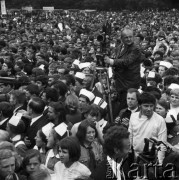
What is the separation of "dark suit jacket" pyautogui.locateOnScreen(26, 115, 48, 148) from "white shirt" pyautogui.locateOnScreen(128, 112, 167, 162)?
131 cm

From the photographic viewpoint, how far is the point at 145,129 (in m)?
5.30

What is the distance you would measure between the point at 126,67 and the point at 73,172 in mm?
2904

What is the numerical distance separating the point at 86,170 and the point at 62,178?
23 centimetres

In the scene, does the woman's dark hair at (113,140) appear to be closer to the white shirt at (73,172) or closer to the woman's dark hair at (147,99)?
the white shirt at (73,172)

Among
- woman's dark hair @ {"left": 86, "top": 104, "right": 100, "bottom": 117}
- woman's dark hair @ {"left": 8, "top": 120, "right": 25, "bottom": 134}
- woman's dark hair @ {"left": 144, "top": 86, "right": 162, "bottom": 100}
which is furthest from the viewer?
woman's dark hair @ {"left": 144, "top": 86, "right": 162, "bottom": 100}

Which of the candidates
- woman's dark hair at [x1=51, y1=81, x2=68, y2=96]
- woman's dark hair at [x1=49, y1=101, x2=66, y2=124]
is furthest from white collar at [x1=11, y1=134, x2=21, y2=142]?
woman's dark hair at [x1=51, y1=81, x2=68, y2=96]

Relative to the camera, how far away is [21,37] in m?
17.5

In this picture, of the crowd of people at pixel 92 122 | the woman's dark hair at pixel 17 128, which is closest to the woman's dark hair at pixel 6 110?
the crowd of people at pixel 92 122

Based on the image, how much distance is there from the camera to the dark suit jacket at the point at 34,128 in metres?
6.13

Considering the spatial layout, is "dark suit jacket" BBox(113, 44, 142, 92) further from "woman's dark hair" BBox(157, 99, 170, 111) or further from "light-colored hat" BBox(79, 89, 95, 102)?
"woman's dark hair" BBox(157, 99, 170, 111)

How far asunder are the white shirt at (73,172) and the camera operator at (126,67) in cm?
265

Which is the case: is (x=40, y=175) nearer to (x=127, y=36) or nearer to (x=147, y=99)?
(x=147, y=99)

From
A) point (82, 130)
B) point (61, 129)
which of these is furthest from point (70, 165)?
point (61, 129)

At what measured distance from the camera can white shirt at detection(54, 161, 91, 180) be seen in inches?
176
